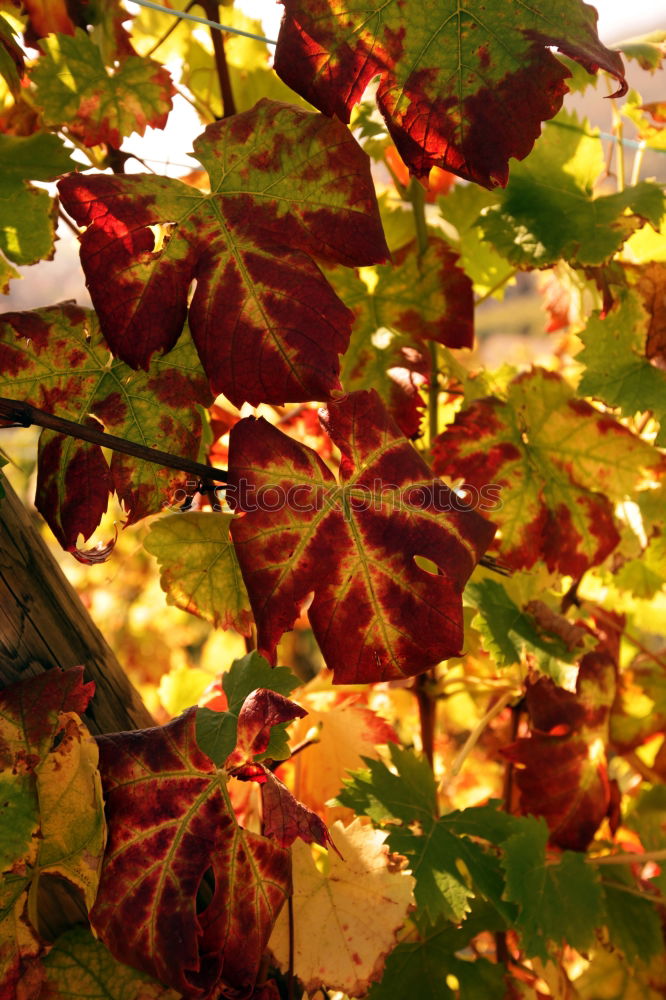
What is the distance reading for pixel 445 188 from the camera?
1.45 meters

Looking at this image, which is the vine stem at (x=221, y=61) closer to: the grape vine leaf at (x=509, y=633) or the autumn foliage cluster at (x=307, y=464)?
the autumn foliage cluster at (x=307, y=464)

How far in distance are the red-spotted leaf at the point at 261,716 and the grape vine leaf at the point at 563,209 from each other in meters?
0.63

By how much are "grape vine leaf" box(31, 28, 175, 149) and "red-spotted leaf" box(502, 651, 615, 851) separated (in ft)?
2.88

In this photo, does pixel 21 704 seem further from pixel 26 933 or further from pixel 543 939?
pixel 543 939

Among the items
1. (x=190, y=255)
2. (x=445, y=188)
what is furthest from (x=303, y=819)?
(x=445, y=188)

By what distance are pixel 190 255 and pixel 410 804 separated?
670mm

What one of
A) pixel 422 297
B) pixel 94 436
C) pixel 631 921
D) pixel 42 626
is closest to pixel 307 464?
pixel 94 436

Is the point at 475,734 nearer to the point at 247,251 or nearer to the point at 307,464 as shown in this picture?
the point at 307,464

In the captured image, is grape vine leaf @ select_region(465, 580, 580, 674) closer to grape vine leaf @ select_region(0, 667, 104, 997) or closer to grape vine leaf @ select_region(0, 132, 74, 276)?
grape vine leaf @ select_region(0, 667, 104, 997)

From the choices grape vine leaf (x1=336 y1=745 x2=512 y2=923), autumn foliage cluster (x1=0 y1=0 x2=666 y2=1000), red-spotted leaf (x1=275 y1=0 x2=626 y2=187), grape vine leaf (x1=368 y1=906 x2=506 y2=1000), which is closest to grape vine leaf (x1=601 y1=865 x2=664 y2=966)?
autumn foliage cluster (x1=0 y1=0 x2=666 y2=1000)

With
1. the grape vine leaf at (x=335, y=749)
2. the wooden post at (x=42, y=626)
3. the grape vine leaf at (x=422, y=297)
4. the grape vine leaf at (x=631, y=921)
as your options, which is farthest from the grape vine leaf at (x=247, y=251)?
the grape vine leaf at (x=631, y=921)

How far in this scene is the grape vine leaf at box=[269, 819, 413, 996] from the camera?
91 cm

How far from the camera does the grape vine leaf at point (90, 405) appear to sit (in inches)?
33.5

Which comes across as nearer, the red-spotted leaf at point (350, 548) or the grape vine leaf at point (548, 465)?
the red-spotted leaf at point (350, 548)
